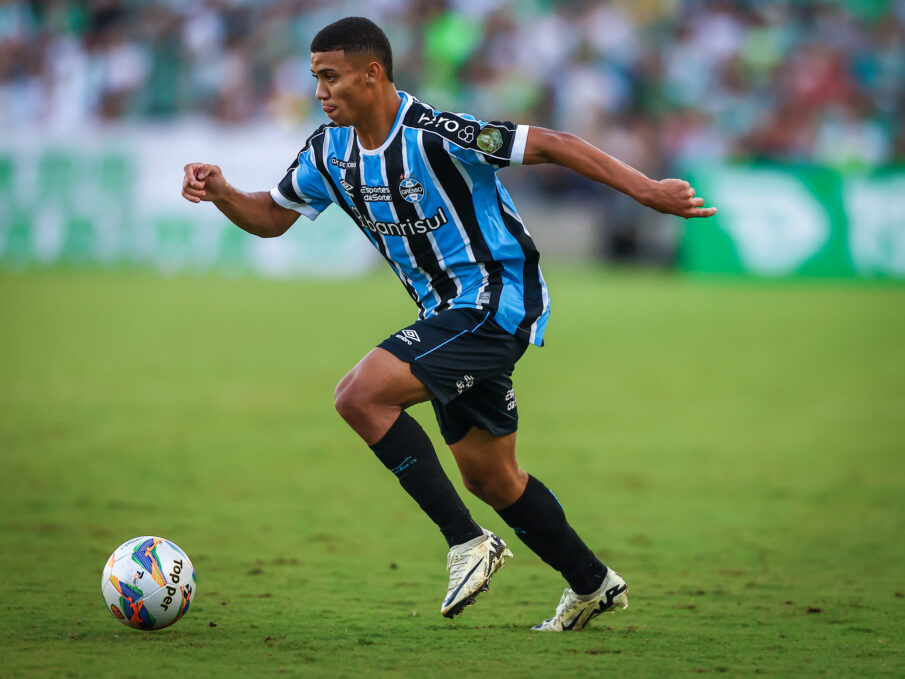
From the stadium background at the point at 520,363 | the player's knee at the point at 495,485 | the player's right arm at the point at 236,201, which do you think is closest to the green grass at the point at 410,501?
the stadium background at the point at 520,363

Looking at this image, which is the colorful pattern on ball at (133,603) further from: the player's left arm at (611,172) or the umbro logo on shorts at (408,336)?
the player's left arm at (611,172)

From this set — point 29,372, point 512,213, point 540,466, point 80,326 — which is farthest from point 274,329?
point 512,213

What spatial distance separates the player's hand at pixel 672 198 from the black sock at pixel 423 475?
123cm

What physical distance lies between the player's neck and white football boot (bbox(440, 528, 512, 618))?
5.29ft

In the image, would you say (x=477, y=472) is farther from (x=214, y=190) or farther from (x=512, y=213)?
(x=214, y=190)

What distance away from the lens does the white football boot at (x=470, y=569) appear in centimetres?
483

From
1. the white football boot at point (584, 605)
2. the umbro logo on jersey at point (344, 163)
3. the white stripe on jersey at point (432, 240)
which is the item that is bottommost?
the white football boot at point (584, 605)

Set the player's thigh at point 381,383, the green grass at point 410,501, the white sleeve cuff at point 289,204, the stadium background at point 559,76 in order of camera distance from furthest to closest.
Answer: the stadium background at point 559,76, the white sleeve cuff at point 289,204, the player's thigh at point 381,383, the green grass at point 410,501

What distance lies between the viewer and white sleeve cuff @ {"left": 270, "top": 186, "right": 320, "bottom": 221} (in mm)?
5523

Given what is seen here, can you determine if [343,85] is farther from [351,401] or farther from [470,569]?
[470,569]

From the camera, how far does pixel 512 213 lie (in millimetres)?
5270

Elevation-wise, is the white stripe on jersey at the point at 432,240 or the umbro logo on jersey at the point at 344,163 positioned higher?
the umbro logo on jersey at the point at 344,163

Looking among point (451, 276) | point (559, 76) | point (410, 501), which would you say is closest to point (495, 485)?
point (451, 276)

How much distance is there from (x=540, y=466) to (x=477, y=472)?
3.82 meters
